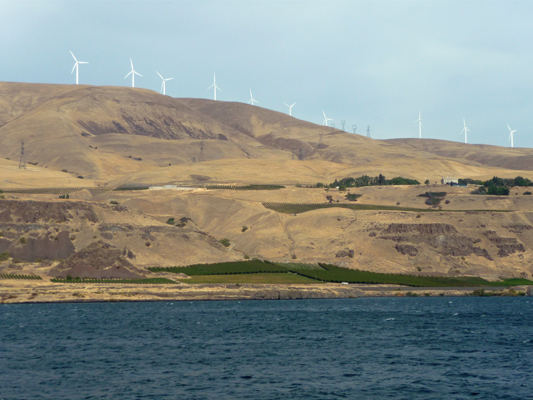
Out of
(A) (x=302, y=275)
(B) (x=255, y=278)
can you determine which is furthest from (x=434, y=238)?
(B) (x=255, y=278)

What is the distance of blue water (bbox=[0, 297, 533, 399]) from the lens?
148ft

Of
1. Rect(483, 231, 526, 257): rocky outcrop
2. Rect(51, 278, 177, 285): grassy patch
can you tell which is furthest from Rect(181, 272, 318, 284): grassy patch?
Rect(483, 231, 526, 257): rocky outcrop

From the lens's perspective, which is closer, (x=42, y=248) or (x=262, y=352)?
(x=262, y=352)

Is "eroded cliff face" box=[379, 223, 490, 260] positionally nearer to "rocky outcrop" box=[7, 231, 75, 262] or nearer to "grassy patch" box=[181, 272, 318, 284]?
"grassy patch" box=[181, 272, 318, 284]

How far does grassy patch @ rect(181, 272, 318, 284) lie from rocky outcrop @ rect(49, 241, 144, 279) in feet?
29.6

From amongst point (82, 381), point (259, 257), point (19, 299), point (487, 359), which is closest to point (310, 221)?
point (259, 257)

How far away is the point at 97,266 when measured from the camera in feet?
368

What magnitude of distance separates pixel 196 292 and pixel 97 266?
59.4ft

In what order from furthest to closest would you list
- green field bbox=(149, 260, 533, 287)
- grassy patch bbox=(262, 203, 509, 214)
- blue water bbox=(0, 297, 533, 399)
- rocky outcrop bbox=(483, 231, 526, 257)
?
grassy patch bbox=(262, 203, 509, 214)
rocky outcrop bbox=(483, 231, 526, 257)
green field bbox=(149, 260, 533, 287)
blue water bbox=(0, 297, 533, 399)

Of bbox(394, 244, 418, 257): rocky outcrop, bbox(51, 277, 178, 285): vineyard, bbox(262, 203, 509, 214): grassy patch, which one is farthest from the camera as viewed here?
bbox(262, 203, 509, 214): grassy patch

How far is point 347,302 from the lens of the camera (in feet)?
354

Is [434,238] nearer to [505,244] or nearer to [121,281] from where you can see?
[505,244]

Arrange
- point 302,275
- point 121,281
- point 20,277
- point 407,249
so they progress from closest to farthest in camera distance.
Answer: point 20,277, point 121,281, point 302,275, point 407,249

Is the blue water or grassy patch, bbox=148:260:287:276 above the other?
grassy patch, bbox=148:260:287:276
